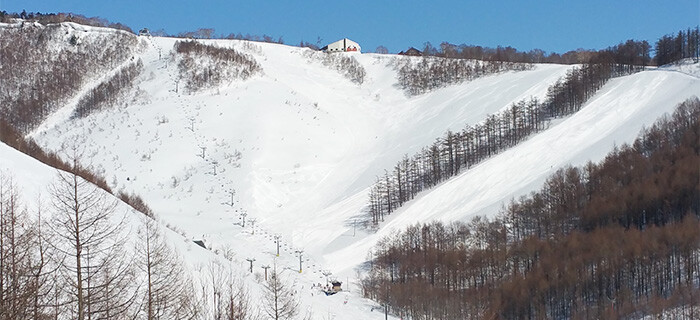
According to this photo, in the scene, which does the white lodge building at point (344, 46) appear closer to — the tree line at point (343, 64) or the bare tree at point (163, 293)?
the tree line at point (343, 64)

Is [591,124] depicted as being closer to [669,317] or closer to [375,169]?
[375,169]

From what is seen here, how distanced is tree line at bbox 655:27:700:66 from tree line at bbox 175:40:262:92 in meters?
76.1

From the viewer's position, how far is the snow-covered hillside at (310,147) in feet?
229

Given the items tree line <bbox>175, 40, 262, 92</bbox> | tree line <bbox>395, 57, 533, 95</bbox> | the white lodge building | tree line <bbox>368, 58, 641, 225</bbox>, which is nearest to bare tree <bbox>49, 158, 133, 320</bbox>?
tree line <bbox>368, 58, 641, 225</bbox>

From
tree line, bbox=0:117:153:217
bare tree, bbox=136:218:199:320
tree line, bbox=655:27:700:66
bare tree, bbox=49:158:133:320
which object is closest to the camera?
bare tree, bbox=49:158:133:320

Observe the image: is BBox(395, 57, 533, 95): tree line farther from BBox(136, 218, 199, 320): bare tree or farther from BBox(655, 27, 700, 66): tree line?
BBox(136, 218, 199, 320): bare tree

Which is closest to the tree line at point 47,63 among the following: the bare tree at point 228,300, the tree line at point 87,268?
the bare tree at point 228,300

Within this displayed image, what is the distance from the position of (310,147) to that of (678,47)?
216 ft

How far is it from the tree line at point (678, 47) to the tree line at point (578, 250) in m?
33.1

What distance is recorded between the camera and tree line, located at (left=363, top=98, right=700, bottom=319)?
48.2m

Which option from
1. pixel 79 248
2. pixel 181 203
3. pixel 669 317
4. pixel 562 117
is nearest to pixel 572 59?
pixel 562 117

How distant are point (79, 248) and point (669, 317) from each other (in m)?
39.1

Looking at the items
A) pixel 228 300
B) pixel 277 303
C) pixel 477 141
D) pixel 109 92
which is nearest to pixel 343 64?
pixel 109 92

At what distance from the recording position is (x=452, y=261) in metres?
58.3
